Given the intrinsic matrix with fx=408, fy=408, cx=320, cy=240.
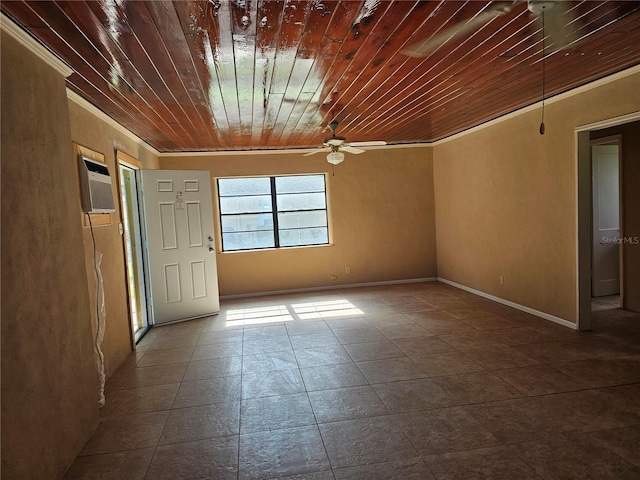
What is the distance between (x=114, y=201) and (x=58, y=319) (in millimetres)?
1945

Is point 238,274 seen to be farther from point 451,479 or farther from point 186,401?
point 451,479

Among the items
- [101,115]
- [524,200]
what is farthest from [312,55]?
[524,200]

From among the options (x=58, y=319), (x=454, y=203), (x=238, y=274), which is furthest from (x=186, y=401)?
(x=454, y=203)

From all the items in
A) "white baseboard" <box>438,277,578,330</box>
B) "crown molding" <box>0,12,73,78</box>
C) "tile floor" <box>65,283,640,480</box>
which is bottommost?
"tile floor" <box>65,283,640,480</box>

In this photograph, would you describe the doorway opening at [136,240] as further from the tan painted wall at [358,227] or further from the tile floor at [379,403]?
the tan painted wall at [358,227]

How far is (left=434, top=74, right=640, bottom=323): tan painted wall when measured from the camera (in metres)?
4.10

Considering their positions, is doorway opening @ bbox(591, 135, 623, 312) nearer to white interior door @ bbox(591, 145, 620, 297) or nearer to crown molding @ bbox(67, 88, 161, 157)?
white interior door @ bbox(591, 145, 620, 297)

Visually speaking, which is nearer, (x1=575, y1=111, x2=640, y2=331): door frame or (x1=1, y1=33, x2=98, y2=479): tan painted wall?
(x1=1, y1=33, x2=98, y2=479): tan painted wall

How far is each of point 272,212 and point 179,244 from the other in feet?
6.21

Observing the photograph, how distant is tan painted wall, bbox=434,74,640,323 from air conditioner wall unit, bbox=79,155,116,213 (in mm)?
4454

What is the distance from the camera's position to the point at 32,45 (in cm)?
223

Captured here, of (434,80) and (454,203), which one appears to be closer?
(434,80)

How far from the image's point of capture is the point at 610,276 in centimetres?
577

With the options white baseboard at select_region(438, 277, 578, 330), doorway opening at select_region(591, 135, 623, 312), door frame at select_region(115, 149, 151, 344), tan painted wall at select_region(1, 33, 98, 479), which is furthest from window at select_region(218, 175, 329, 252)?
tan painted wall at select_region(1, 33, 98, 479)
